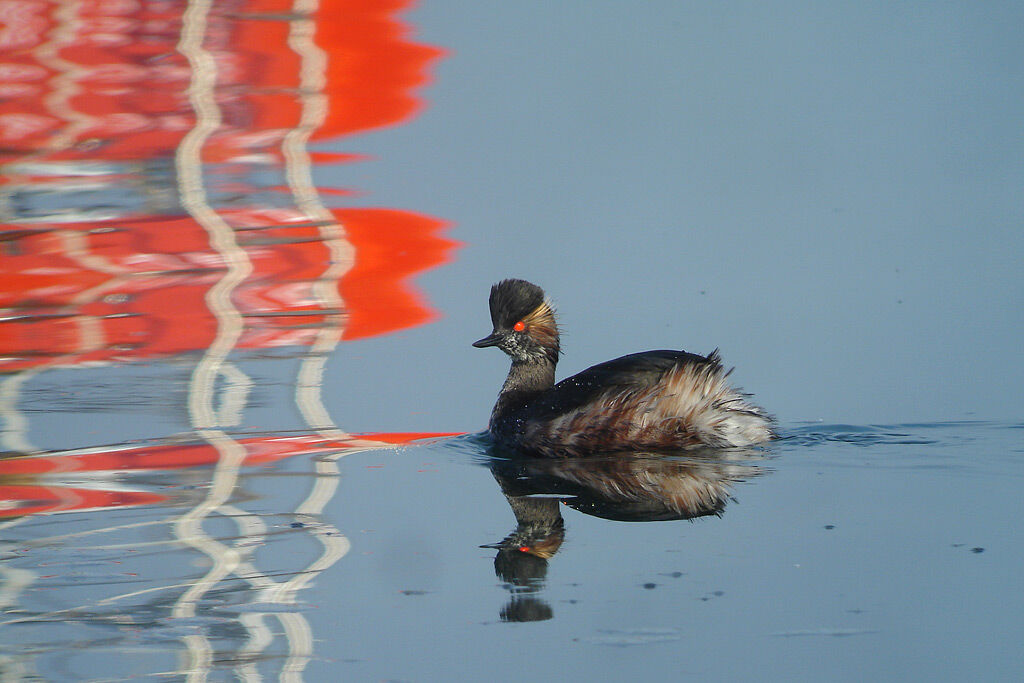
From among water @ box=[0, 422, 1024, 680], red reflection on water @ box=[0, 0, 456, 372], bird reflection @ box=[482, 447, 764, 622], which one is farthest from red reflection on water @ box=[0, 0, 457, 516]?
bird reflection @ box=[482, 447, 764, 622]

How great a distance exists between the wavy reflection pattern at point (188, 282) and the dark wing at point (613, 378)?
0.74 m

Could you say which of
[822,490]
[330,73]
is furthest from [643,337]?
[330,73]

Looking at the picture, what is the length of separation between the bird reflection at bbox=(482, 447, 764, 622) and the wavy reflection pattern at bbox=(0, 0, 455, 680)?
0.63m

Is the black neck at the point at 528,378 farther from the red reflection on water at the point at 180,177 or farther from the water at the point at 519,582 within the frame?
the red reflection on water at the point at 180,177

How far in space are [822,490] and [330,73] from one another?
8792mm

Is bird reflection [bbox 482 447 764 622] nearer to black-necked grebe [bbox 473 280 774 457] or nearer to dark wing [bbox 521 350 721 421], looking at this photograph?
black-necked grebe [bbox 473 280 774 457]

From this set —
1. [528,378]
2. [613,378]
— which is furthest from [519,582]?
[528,378]

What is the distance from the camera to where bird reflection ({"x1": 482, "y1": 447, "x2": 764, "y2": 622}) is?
4.38m

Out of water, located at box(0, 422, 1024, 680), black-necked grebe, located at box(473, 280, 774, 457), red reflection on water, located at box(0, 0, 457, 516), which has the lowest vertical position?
water, located at box(0, 422, 1024, 680)

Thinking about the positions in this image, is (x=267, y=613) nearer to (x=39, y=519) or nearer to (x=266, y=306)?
(x=39, y=519)

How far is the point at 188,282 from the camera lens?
9.24 metres

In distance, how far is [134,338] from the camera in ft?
27.0

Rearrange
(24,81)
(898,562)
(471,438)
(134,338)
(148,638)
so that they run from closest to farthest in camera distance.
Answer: (148,638) → (898,562) → (471,438) → (134,338) → (24,81)

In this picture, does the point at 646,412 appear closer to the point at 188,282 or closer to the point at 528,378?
the point at 528,378
